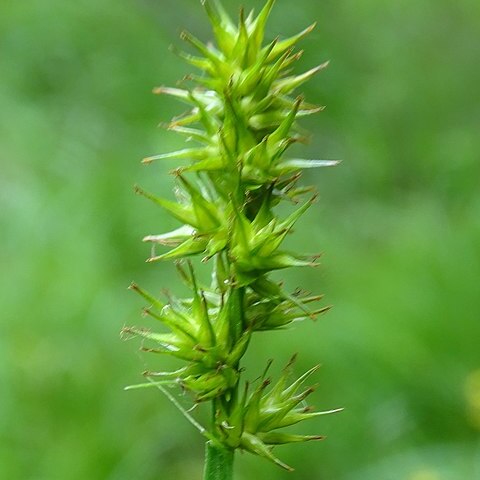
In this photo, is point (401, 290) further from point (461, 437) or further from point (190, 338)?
point (190, 338)

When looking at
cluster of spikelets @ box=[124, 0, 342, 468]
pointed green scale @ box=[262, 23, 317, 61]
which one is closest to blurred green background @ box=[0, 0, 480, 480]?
cluster of spikelets @ box=[124, 0, 342, 468]

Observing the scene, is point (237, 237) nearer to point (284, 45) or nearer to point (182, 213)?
point (182, 213)

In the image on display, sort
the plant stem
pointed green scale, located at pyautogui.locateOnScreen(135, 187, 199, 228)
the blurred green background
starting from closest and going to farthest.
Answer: the plant stem < pointed green scale, located at pyautogui.locateOnScreen(135, 187, 199, 228) < the blurred green background

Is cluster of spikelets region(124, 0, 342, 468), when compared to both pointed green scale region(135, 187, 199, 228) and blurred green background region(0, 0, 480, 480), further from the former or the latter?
blurred green background region(0, 0, 480, 480)

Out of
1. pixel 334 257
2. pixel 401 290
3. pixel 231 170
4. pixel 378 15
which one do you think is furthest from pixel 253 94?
pixel 378 15

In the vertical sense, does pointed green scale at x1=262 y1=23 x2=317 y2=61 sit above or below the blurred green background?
below

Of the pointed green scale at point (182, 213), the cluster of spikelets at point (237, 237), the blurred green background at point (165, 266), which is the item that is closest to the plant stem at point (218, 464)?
the cluster of spikelets at point (237, 237)
